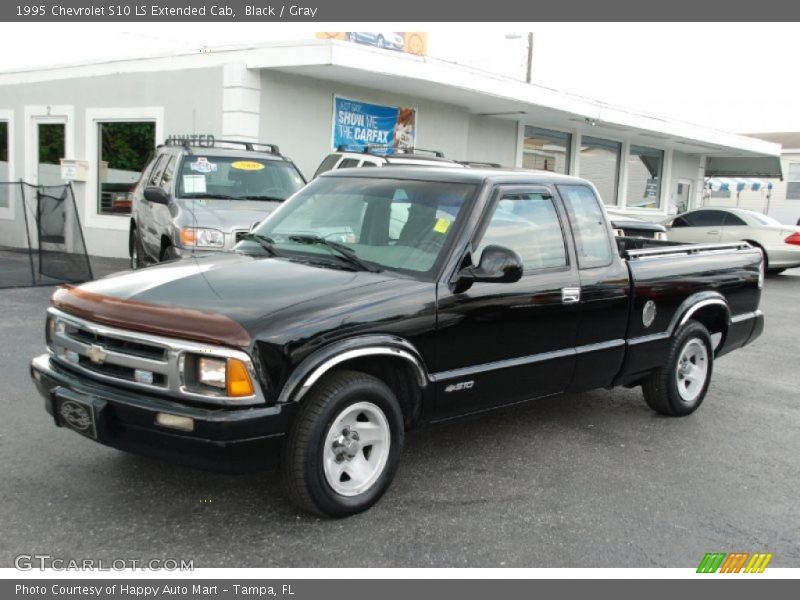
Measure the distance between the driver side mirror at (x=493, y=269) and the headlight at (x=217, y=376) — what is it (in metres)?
1.36

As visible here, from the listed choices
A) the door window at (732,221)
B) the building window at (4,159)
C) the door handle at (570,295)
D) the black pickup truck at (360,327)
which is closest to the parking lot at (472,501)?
the black pickup truck at (360,327)

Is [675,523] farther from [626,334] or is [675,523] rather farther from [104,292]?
[104,292]

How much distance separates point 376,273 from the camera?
14.5 ft

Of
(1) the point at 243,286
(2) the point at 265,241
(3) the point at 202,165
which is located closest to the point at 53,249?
(3) the point at 202,165

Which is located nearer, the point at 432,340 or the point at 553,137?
the point at 432,340

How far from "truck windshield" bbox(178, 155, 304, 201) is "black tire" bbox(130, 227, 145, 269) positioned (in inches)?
61.6

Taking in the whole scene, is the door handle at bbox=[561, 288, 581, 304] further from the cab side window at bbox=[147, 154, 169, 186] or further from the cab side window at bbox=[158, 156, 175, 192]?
the cab side window at bbox=[147, 154, 169, 186]

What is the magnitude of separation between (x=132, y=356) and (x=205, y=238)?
5.06 m

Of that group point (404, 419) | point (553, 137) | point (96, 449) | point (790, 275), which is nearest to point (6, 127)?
point (553, 137)

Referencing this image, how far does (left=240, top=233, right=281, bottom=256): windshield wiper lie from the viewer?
4787 millimetres

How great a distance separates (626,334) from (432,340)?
1.91 meters

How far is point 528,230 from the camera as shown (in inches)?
197

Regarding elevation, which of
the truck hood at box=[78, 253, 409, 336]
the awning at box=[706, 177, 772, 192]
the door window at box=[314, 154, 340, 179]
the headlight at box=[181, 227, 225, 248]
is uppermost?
the awning at box=[706, 177, 772, 192]

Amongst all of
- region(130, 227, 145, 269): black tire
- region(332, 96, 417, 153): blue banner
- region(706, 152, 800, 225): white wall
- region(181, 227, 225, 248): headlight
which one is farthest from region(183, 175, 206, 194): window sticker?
region(706, 152, 800, 225): white wall
